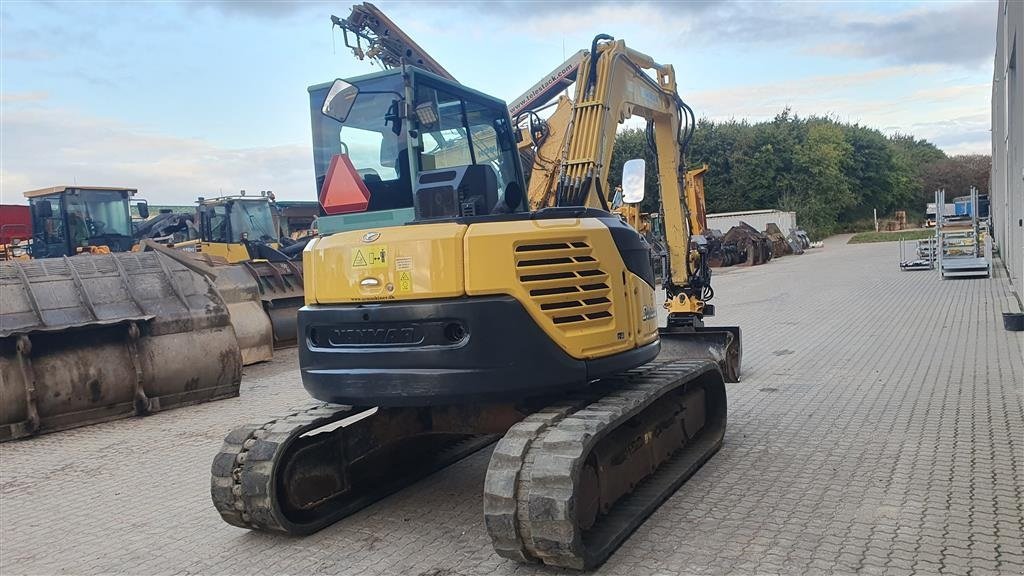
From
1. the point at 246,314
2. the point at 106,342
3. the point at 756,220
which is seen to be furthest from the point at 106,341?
the point at 756,220

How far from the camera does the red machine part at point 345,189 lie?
4.68m

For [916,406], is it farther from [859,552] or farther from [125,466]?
[125,466]

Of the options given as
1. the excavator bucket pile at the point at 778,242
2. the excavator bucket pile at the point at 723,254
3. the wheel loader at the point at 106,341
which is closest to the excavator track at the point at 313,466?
the wheel loader at the point at 106,341

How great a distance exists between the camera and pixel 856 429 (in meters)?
5.79

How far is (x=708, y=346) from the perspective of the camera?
8086mm

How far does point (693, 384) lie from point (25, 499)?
15.9 feet

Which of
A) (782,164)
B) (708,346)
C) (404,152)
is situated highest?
(782,164)

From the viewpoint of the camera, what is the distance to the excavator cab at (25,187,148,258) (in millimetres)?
15844

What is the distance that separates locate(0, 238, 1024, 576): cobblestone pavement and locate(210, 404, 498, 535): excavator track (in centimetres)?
13

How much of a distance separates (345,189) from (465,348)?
1.48 meters

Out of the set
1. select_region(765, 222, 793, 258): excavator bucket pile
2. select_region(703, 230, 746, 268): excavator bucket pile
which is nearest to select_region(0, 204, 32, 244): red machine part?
select_region(703, 230, 746, 268): excavator bucket pile

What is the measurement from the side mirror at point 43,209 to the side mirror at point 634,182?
14.2 metres

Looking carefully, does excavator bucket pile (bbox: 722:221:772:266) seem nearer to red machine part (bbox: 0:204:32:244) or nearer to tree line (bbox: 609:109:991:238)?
tree line (bbox: 609:109:991:238)

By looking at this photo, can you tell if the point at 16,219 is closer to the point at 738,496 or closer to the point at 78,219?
the point at 78,219
